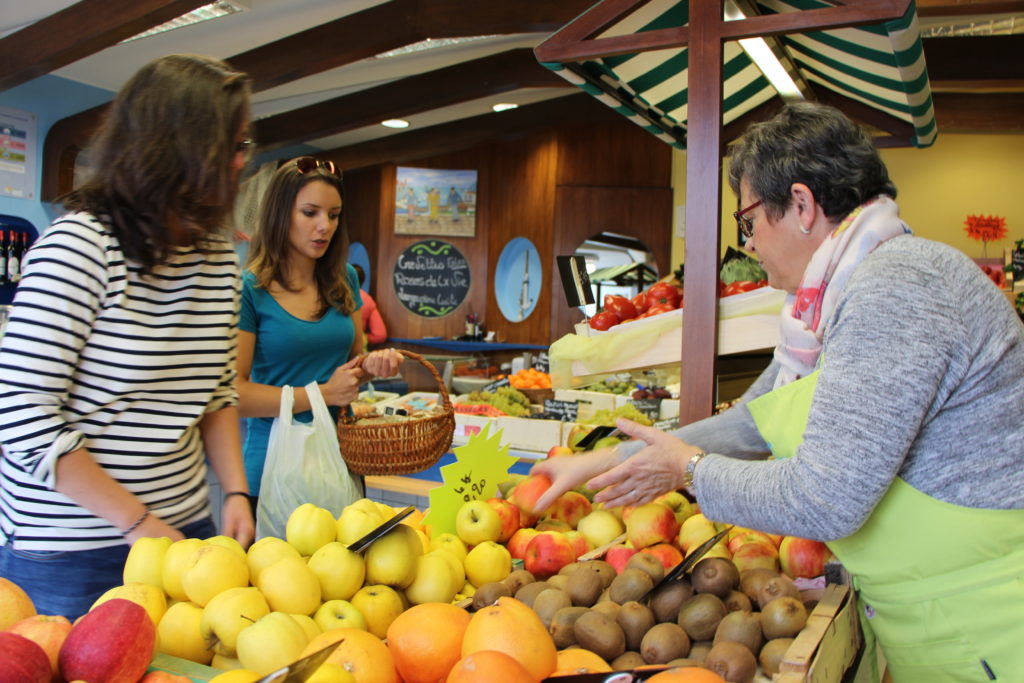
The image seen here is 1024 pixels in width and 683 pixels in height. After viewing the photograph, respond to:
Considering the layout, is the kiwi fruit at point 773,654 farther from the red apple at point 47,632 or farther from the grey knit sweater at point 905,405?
the red apple at point 47,632

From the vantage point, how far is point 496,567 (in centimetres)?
163

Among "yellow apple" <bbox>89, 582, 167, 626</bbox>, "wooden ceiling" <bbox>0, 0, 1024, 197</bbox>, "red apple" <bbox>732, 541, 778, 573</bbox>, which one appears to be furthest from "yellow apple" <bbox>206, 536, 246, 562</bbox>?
"wooden ceiling" <bbox>0, 0, 1024, 197</bbox>

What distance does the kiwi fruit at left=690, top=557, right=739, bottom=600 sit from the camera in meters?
1.37

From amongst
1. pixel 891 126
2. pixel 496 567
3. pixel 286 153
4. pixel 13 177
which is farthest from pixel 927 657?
pixel 286 153

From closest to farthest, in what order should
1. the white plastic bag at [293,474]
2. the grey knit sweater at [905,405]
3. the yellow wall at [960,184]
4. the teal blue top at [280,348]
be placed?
1. the grey knit sweater at [905,405]
2. the white plastic bag at [293,474]
3. the teal blue top at [280,348]
4. the yellow wall at [960,184]

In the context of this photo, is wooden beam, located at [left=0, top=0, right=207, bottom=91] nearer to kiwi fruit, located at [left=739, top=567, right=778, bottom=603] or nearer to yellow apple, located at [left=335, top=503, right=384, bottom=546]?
yellow apple, located at [left=335, top=503, right=384, bottom=546]

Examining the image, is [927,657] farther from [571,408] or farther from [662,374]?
[662,374]

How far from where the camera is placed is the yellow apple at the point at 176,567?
128cm

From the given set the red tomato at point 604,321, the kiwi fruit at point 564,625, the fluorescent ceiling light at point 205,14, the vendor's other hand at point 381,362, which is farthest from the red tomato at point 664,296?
the fluorescent ceiling light at point 205,14

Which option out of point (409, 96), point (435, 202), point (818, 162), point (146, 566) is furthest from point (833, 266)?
point (435, 202)

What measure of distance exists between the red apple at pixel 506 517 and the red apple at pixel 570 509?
7.0 inches

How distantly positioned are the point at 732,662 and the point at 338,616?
24.0 inches

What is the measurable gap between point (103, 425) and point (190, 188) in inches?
19.2

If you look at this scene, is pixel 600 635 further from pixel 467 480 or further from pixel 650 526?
pixel 467 480
